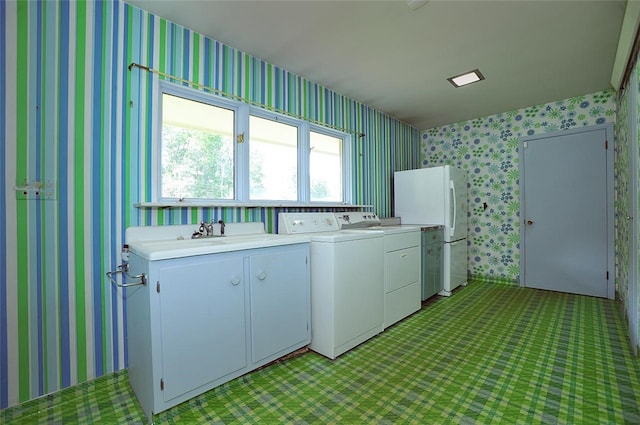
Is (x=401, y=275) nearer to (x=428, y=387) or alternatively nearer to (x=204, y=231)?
(x=428, y=387)

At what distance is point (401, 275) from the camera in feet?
9.41

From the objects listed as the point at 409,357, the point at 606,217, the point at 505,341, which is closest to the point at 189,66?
the point at 409,357

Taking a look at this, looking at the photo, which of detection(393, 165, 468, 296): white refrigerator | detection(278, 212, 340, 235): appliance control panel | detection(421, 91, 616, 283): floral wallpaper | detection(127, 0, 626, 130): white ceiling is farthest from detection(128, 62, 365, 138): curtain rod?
detection(421, 91, 616, 283): floral wallpaper

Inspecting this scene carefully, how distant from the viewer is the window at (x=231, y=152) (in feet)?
7.21

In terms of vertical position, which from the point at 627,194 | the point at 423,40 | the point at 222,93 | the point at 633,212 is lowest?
the point at 633,212

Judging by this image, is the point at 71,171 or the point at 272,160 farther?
the point at 272,160

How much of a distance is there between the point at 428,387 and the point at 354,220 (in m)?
Answer: 1.80

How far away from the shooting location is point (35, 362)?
1655mm

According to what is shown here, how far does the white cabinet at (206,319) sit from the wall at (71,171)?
0.29 meters

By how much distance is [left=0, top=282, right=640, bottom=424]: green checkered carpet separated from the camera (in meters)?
1.54

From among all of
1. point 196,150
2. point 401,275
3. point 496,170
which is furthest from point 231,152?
point 496,170

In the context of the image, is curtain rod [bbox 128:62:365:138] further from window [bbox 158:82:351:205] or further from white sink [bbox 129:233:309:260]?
white sink [bbox 129:233:309:260]

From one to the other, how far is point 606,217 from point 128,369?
16.6 feet

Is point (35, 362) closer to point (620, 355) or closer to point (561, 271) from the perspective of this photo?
point (620, 355)
